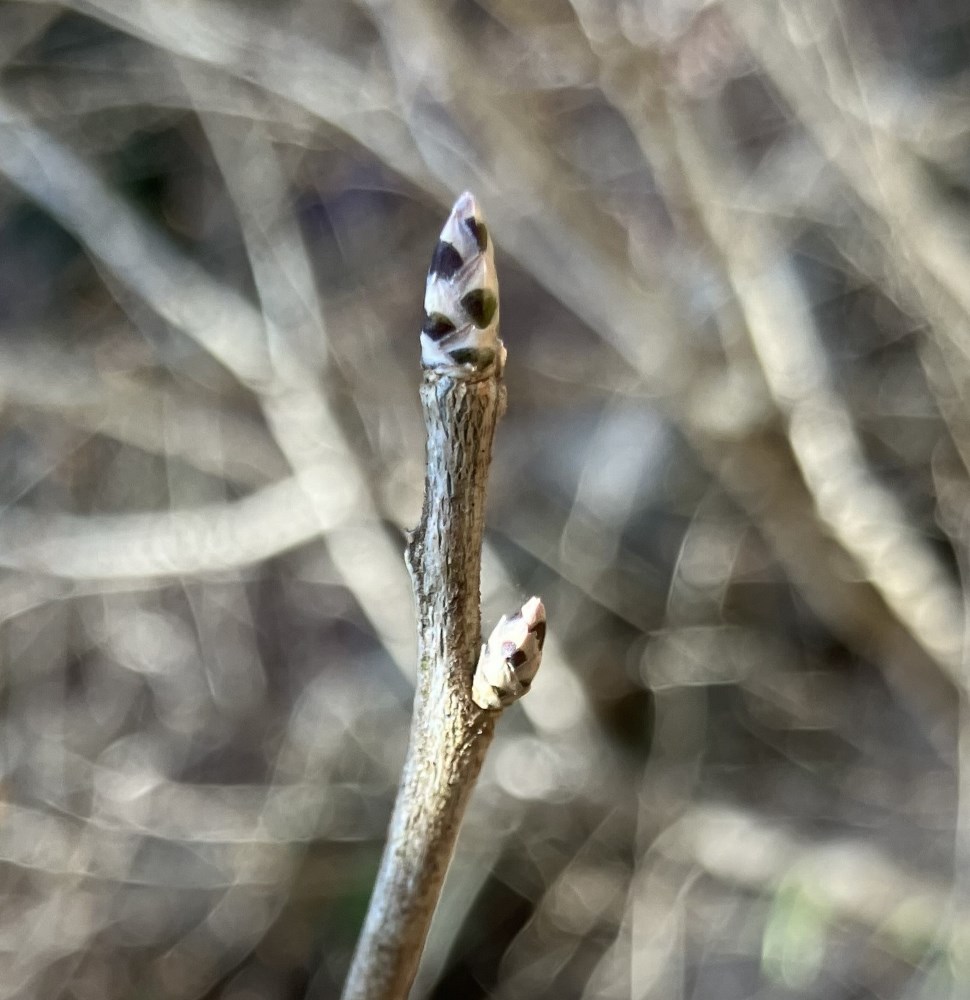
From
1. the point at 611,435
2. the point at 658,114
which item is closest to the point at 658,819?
the point at 611,435

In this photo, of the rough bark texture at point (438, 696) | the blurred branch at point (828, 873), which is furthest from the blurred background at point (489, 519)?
the rough bark texture at point (438, 696)

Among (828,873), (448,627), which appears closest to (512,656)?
(448,627)

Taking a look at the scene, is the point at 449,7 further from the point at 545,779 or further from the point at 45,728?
the point at 45,728

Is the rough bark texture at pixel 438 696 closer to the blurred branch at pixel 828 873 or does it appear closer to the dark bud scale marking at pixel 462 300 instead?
the dark bud scale marking at pixel 462 300

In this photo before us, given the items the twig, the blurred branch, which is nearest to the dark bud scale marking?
the twig

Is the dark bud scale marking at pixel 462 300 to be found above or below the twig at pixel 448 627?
above

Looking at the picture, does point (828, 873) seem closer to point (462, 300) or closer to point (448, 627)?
point (448, 627)
